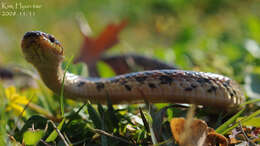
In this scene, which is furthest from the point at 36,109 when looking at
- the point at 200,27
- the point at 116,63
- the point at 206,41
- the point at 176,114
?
the point at 200,27

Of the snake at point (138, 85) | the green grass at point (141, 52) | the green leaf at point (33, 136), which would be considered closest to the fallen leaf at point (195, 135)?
the green grass at point (141, 52)

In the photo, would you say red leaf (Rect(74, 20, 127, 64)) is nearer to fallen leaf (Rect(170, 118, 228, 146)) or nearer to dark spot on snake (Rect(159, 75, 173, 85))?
dark spot on snake (Rect(159, 75, 173, 85))

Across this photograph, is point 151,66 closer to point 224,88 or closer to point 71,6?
point 224,88

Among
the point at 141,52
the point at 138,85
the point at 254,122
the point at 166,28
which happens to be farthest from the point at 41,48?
the point at 166,28

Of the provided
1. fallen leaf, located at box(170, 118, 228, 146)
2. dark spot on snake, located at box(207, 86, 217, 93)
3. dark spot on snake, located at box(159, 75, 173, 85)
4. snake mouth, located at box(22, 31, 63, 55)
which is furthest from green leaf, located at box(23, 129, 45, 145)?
dark spot on snake, located at box(207, 86, 217, 93)

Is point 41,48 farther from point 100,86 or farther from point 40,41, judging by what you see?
point 100,86

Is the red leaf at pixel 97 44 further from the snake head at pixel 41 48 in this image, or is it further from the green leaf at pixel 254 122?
the green leaf at pixel 254 122
